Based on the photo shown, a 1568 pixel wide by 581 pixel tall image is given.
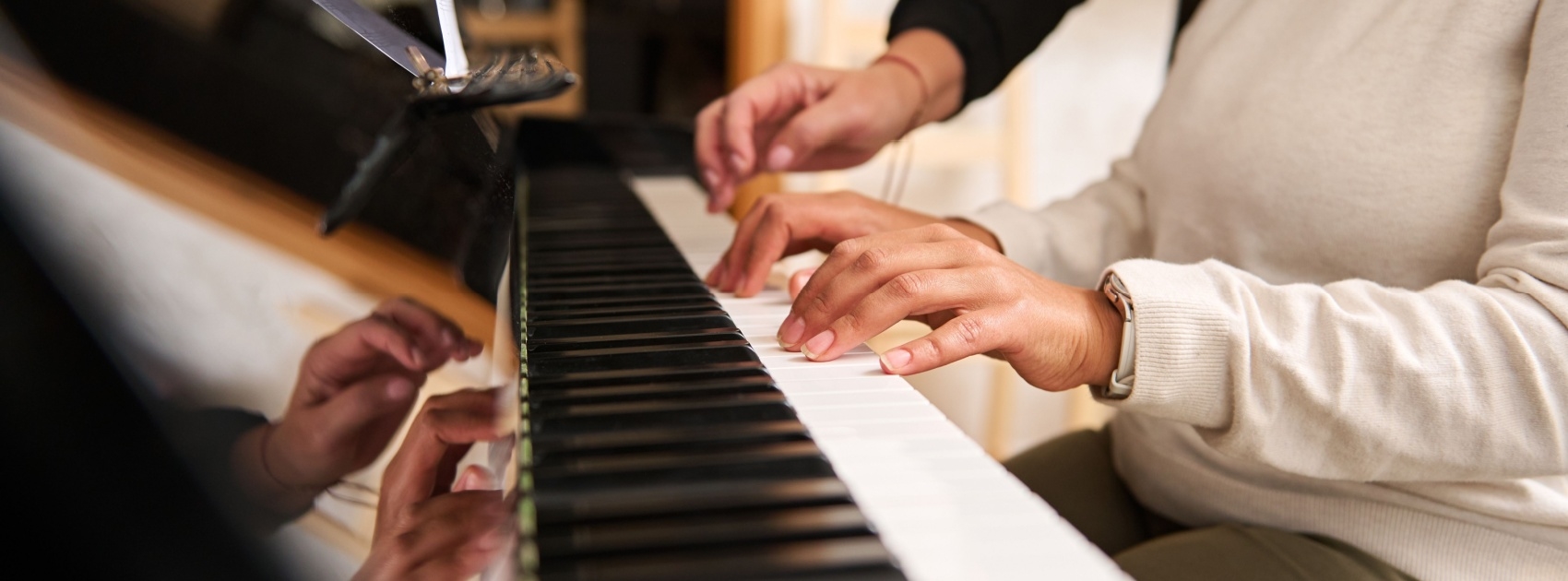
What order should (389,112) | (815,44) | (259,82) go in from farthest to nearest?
(815,44) → (389,112) → (259,82)

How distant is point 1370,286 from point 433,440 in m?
0.52

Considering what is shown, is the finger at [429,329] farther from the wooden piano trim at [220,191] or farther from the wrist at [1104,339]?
the wrist at [1104,339]

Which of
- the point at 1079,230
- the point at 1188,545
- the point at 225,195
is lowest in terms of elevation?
the point at 1188,545

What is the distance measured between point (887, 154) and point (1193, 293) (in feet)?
5.18

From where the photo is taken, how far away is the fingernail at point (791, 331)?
23.0 inches

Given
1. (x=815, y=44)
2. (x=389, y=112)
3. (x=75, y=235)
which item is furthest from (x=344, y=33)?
(x=815, y=44)

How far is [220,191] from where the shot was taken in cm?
51

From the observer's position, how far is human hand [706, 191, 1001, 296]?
0.74 metres

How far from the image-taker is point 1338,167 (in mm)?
677

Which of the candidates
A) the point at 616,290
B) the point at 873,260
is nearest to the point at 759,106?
the point at 616,290

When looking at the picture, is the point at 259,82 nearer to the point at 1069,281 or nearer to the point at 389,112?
the point at 389,112

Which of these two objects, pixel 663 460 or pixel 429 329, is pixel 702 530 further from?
pixel 429 329

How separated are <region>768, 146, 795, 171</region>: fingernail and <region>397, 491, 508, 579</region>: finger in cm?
54

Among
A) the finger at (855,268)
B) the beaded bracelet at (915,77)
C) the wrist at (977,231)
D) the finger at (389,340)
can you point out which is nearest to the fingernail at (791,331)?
the finger at (855,268)
